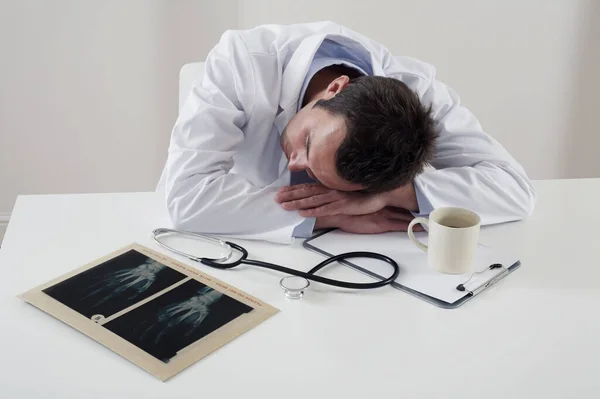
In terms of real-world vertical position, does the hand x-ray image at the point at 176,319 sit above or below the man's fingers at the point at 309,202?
below

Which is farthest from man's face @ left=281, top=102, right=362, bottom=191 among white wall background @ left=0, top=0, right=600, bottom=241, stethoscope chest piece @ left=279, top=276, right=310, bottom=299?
white wall background @ left=0, top=0, right=600, bottom=241

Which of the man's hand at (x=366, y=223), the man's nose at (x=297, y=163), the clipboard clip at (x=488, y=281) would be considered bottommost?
the clipboard clip at (x=488, y=281)

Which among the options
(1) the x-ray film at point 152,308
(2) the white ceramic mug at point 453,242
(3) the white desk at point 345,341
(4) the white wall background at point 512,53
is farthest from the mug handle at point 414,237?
(4) the white wall background at point 512,53

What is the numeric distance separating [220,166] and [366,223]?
0.30 metres

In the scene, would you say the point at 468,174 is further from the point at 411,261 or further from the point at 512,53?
the point at 512,53

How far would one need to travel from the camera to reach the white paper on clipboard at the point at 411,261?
1028mm

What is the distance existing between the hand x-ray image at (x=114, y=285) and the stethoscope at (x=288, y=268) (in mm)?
70

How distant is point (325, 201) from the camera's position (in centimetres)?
125

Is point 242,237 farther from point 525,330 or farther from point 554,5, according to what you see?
point 554,5

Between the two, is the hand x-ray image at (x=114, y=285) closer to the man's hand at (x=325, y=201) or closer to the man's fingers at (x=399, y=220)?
the man's hand at (x=325, y=201)

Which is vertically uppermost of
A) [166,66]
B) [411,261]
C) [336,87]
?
[336,87]

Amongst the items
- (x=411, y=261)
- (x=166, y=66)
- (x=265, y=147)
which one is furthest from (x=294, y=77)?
(x=166, y=66)

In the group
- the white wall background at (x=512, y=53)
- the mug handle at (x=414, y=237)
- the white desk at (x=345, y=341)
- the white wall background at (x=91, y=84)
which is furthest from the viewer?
the white wall background at (x=512, y=53)

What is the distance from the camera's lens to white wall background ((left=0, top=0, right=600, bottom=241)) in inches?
90.0
